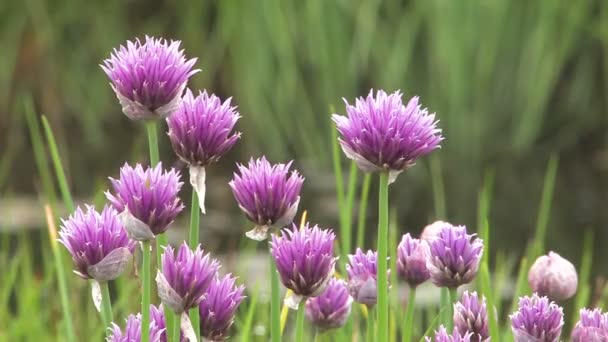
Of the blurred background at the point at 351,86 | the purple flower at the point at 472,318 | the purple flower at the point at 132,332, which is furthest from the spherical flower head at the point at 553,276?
the blurred background at the point at 351,86

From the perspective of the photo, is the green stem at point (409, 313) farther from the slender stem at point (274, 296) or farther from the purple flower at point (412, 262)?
the slender stem at point (274, 296)

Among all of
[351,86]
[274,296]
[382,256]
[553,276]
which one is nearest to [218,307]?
[274,296]

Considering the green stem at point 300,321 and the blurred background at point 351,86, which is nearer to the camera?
the green stem at point 300,321

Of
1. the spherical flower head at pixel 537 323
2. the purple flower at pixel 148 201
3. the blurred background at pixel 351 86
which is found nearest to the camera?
the purple flower at pixel 148 201

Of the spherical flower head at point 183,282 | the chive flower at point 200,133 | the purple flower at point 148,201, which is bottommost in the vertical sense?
the spherical flower head at point 183,282

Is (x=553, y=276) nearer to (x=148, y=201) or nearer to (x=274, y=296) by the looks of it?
(x=274, y=296)

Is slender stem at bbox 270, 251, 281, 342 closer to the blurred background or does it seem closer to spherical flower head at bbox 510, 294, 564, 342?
spherical flower head at bbox 510, 294, 564, 342
